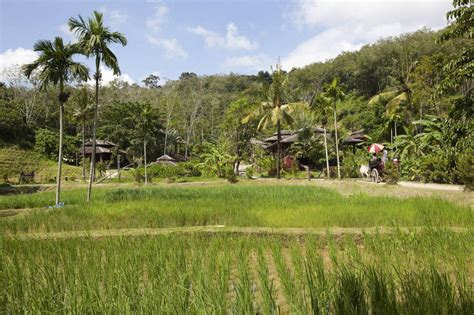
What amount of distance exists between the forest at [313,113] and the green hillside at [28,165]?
1.19 meters

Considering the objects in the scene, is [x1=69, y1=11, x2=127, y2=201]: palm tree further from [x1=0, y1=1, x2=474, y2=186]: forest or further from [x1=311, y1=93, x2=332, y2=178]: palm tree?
[x1=311, y1=93, x2=332, y2=178]: palm tree

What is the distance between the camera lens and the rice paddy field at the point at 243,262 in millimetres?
2680

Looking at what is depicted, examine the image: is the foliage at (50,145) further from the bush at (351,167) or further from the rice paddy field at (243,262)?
the rice paddy field at (243,262)

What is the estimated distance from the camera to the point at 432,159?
14336 mm

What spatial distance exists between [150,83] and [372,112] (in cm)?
5424

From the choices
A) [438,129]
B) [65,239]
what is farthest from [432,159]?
[65,239]

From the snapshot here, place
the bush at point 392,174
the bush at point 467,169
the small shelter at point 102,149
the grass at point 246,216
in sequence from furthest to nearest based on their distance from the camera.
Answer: the small shelter at point 102,149, the bush at point 392,174, the bush at point 467,169, the grass at point 246,216

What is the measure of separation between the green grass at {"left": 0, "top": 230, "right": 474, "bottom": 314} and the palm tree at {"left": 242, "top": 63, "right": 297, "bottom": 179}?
1751 centimetres

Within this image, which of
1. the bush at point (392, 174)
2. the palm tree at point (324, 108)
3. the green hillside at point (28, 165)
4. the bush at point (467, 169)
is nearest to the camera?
the bush at point (467, 169)

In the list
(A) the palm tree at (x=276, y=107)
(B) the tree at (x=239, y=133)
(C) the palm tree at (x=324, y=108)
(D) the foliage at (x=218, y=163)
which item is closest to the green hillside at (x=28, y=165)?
(D) the foliage at (x=218, y=163)

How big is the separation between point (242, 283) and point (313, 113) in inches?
931

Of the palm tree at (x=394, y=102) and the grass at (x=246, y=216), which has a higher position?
the palm tree at (x=394, y=102)

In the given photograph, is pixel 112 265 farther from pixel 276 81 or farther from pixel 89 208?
pixel 276 81

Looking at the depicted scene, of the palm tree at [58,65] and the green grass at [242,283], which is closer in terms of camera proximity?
the green grass at [242,283]
